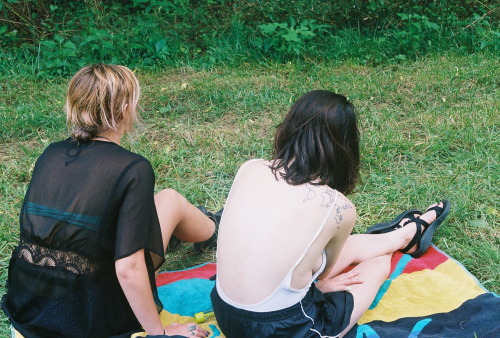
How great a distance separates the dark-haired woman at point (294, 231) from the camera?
213cm

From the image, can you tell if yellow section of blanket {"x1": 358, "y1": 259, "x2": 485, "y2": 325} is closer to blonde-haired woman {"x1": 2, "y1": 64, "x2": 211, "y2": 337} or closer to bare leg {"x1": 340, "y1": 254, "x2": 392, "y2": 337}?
bare leg {"x1": 340, "y1": 254, "x2": 392, "y2": 337}

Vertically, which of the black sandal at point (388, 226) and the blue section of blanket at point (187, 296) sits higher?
the black sandal at point (388, 226)

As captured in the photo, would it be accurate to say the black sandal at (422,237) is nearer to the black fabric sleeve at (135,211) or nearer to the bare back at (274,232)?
the bare back at (274,232)

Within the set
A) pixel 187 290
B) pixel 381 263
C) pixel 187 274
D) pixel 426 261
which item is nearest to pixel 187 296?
pixel 187 290

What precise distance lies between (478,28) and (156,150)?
4267 mm

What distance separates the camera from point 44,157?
2209 millimetres

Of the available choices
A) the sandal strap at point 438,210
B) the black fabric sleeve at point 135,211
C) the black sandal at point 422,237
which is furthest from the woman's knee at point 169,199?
the sandal strap at point 438,210

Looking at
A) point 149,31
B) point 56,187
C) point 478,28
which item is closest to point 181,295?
point 56,187

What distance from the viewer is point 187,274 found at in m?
3.04

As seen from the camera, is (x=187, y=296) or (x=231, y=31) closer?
(x=187, y=296)

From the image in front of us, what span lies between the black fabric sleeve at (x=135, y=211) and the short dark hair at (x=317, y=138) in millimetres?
504

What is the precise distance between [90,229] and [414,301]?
157cm

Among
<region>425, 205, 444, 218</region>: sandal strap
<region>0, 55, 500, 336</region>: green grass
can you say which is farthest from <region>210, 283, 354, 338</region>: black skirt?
<region>425, 205, 444, 218</region>: sandal strap

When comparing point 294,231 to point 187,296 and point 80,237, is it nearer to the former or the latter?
point 80,237
